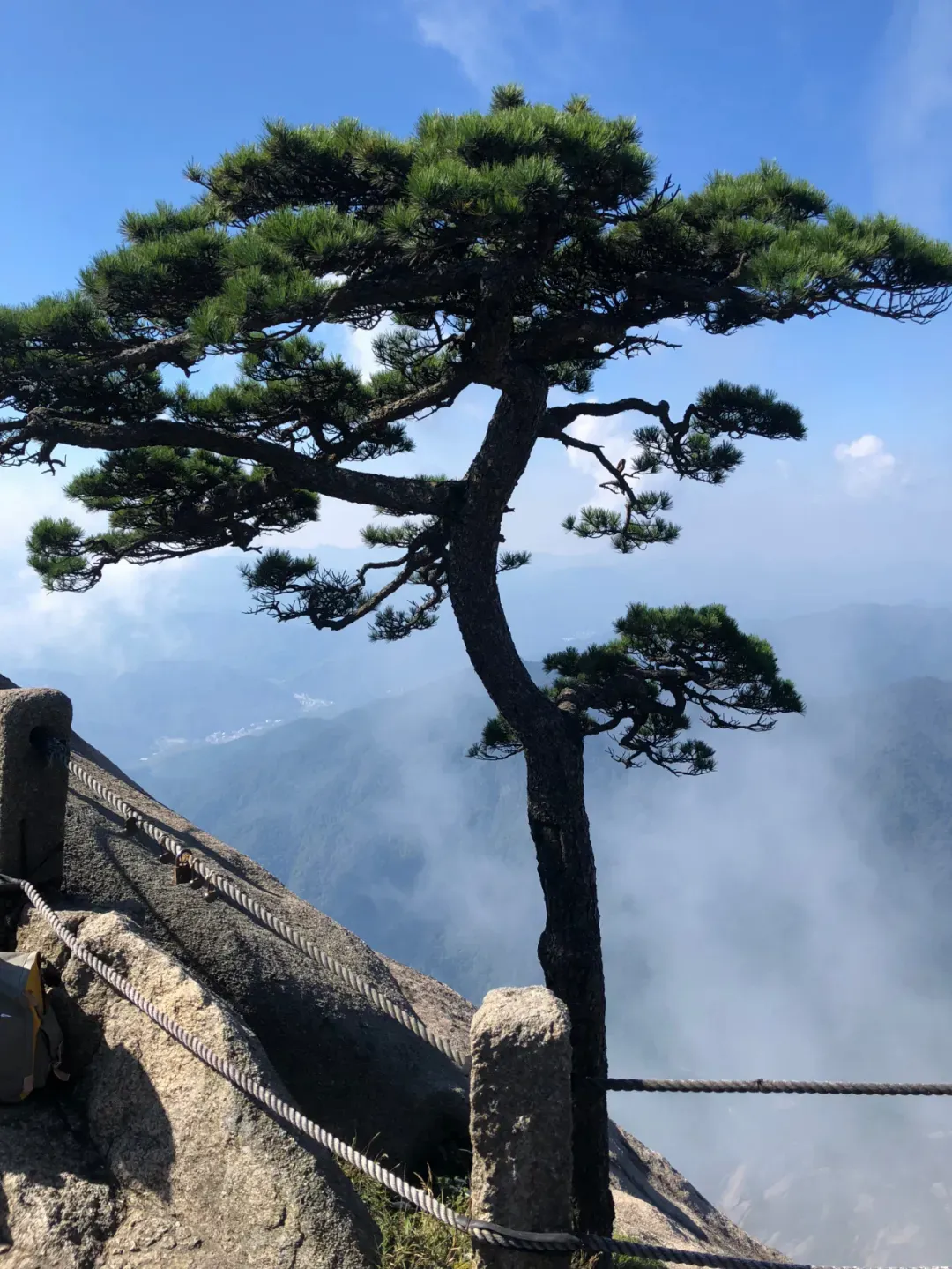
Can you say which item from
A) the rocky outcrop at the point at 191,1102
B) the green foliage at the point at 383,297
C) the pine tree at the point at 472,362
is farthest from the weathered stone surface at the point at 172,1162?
the green foliage at the point at 383,297

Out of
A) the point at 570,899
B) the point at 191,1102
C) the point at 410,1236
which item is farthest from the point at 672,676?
the point at 191,1102

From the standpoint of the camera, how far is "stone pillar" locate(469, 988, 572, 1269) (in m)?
2.62

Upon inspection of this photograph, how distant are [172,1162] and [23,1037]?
0.70 metres

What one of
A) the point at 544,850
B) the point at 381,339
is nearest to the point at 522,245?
the point at 381,339

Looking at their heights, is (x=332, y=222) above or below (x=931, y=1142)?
below

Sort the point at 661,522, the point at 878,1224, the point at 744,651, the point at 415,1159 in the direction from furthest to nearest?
the point at 878,1224
the point at 661,522
the point at 744,651
the point at 415,1159

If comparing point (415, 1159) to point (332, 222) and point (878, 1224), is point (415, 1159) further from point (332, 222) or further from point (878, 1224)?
point (878, 1224)

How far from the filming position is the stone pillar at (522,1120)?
2.62 meters

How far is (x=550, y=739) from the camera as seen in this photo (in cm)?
726

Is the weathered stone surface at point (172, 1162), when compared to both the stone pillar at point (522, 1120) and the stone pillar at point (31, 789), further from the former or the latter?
the stone pillar at point (31, 789)

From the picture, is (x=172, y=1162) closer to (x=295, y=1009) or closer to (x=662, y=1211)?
(x=295, y=1009)

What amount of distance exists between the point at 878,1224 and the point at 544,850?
131m

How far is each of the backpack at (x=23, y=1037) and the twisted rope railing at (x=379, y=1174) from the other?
0.73 feet

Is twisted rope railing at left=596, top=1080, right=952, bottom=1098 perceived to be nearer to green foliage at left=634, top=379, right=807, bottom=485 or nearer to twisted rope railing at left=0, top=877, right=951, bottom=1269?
twisted rope railing at left=0, top=877, right=951, bottom=1269
